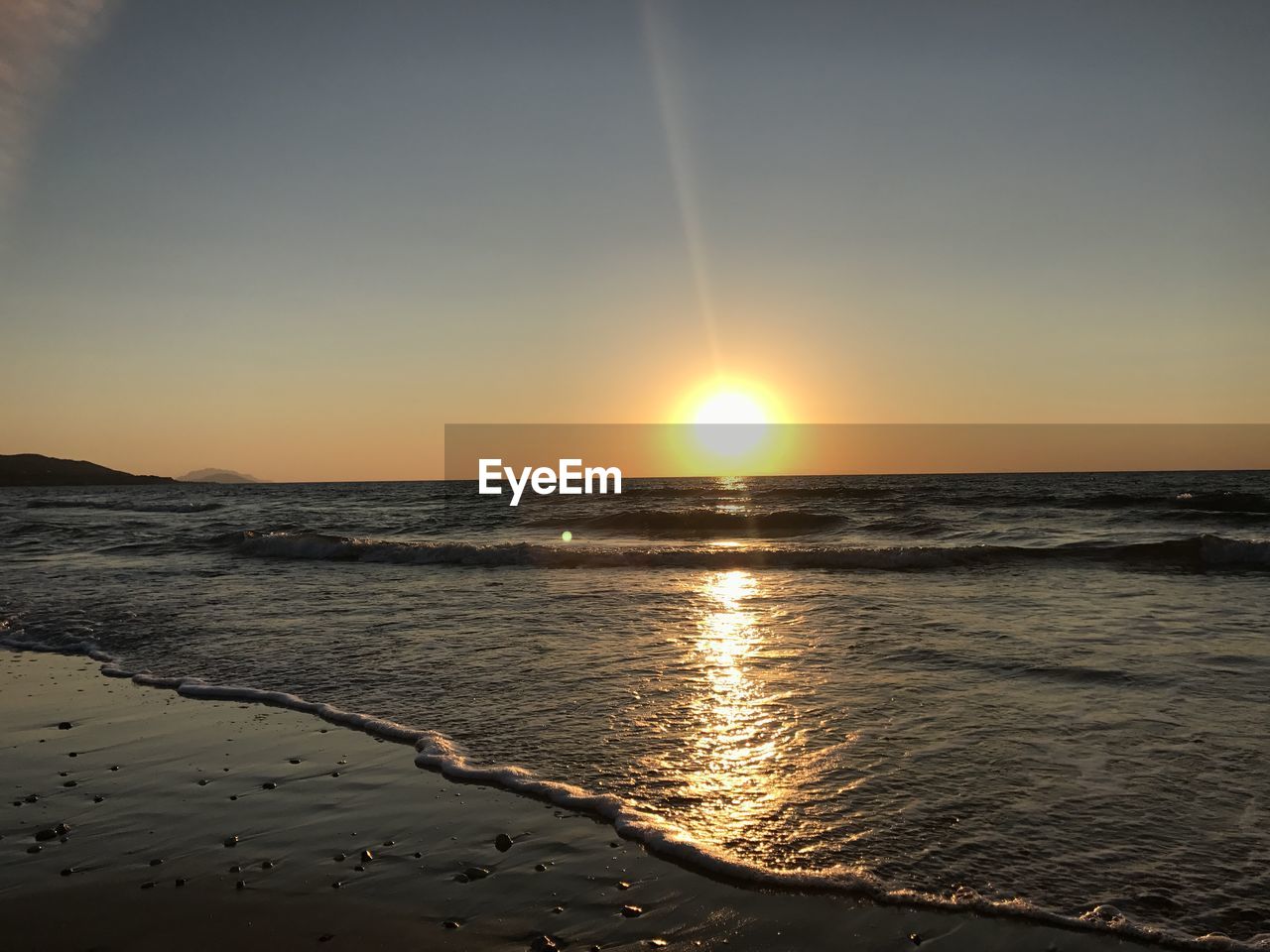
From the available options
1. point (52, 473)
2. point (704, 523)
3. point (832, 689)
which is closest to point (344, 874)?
point (832, 689)

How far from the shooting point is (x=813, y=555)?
23453 mm

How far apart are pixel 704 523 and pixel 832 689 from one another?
30666 mm

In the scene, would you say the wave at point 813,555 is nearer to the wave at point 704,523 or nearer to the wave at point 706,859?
the wave at point 704,523

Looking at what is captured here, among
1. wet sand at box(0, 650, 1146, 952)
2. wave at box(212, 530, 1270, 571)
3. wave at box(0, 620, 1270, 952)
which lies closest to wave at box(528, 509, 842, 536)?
wave at box(212, 530, 1270, 571)

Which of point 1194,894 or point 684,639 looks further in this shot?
point 684,639

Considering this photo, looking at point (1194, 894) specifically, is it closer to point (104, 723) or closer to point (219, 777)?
point (219, 777)

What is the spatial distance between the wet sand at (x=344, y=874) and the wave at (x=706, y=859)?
0.08 m

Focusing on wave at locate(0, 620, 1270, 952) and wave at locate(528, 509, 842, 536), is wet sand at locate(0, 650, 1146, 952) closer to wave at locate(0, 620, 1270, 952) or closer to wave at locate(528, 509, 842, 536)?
wave at locate(0, 620, 1270, 952)

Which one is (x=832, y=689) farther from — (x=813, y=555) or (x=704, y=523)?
(x=704, y=523)

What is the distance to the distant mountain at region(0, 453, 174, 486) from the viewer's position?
15412 centimetres

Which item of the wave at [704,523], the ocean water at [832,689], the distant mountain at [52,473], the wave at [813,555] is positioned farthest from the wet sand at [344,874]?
the distant mountain at [52,473]

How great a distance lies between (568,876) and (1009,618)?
405 inches

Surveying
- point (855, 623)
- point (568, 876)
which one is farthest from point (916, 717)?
point (855, 623)

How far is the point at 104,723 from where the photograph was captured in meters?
8.20
